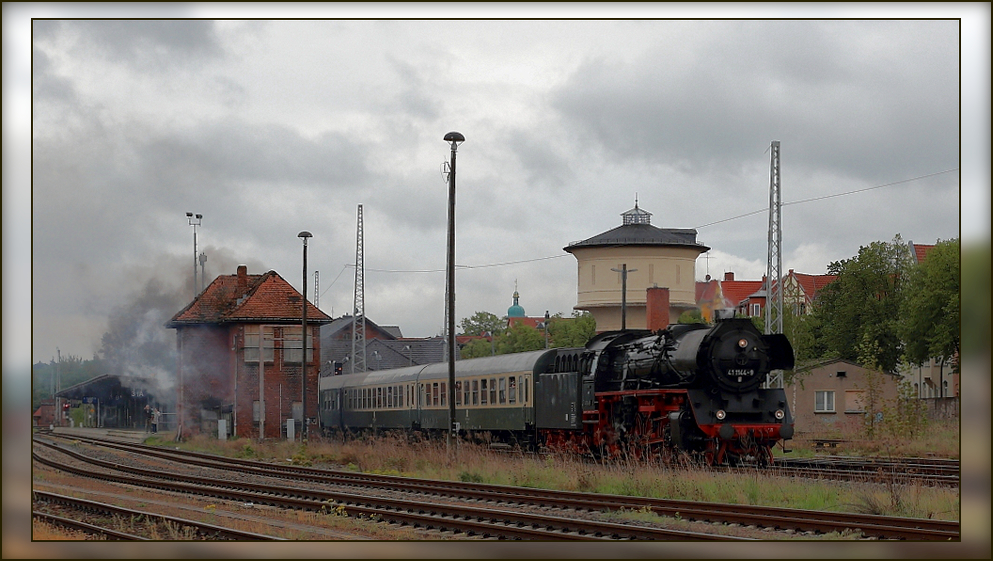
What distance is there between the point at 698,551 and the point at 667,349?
13164mm

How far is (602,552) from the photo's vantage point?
11711 millimetres

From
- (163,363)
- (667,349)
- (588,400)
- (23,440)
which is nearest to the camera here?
(23,440)

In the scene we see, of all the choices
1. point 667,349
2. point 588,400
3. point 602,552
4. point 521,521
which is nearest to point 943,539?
point 602,552

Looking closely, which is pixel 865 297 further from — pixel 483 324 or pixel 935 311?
pixel 483 324

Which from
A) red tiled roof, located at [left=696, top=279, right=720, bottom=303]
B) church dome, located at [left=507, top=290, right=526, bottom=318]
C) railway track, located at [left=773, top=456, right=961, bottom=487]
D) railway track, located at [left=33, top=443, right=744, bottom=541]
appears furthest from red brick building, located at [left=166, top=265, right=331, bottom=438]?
church dome, located at [left=507, top=290, right=526, bottom=318]

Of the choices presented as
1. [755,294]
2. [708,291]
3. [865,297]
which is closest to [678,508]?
[865,297]

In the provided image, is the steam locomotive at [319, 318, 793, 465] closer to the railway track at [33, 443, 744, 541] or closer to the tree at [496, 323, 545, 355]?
the railway track at [33, 443, 744, 541]

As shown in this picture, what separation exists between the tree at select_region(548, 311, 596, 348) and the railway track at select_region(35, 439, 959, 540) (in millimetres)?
51285

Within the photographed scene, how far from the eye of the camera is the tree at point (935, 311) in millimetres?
49562

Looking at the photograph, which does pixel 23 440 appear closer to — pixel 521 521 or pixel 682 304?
pixel 521 521

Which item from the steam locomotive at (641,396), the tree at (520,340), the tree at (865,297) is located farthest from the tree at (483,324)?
the steam locomotive at (641,396)

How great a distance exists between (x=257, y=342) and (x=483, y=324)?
65181mm

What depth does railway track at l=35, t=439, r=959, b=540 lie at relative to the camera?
43.9ft

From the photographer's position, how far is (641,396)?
82.8 ft
